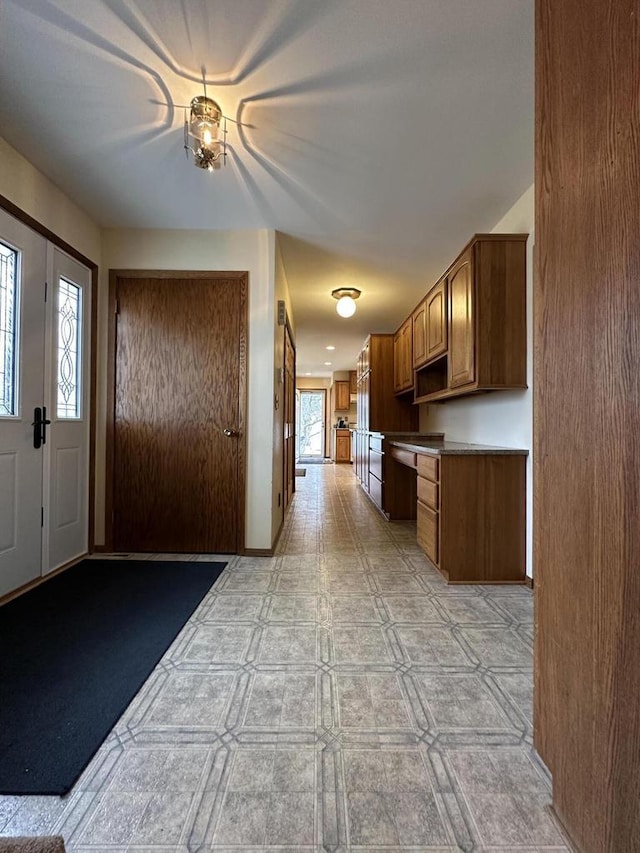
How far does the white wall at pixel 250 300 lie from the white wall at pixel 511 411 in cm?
172

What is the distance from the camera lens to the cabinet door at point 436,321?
314 cm

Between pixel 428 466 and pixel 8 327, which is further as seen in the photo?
pixel 428 466

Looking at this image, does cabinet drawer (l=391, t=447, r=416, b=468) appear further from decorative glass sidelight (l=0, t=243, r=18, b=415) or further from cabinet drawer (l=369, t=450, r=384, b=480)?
decorative glass sidelight (l=0, t=243, r=18, b=415)

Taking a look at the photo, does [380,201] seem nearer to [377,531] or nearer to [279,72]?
[279,72]

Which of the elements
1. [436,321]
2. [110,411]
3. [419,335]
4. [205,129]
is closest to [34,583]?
[110,411]

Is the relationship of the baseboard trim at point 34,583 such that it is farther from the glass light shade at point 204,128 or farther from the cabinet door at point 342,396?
the cabinet door at point 342,396

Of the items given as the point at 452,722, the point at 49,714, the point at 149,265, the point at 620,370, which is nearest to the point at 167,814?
the point at 49,714

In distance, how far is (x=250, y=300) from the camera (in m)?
3.04

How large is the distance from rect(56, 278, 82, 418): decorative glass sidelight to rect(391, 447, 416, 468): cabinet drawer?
2.62 meters

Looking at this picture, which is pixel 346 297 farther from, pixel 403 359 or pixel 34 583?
pixel 34 583

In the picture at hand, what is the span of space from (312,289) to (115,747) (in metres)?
4.02

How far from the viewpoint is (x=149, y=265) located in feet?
10.1

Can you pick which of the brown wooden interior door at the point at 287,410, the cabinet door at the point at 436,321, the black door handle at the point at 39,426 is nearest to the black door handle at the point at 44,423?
the black door handle at the point at 39,426

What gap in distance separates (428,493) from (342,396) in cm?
803
